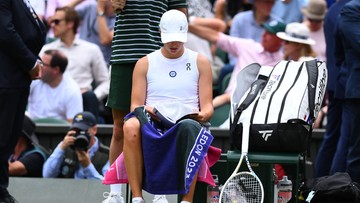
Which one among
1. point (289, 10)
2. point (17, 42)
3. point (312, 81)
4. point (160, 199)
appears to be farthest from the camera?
point (289, 10)

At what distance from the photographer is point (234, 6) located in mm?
16016

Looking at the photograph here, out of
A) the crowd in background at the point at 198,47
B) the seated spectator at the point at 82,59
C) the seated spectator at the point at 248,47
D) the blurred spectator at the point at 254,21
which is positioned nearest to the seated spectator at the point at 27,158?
the crowd in background at the point at 198,47

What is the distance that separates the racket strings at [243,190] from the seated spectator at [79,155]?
2547 mm

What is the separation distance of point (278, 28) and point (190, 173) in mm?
4371

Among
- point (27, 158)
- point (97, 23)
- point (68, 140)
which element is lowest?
point (27, 158)

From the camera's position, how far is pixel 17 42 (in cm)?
853

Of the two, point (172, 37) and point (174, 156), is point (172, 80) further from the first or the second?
point (174, 156)

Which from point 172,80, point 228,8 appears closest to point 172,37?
point 172,80

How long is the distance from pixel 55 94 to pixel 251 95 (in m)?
4.48

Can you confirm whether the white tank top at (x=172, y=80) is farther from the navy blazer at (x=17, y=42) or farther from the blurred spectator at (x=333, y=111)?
the blurred spectator at (x=333, y=111)

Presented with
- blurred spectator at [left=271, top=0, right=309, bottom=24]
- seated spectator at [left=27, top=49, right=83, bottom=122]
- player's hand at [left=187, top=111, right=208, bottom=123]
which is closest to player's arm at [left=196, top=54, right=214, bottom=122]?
player's hand at [left=187, top=111, right=208, bottom=123]

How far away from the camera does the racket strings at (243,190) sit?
7879mm

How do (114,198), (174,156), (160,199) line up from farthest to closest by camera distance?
(114,198)
(160,199)
(174,156)

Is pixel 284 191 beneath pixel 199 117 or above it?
beneath
